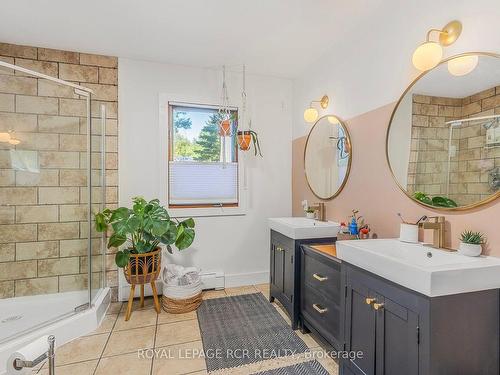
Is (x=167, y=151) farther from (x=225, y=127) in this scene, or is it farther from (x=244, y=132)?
(x=244, y=132)

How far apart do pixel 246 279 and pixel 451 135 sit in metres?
2.41

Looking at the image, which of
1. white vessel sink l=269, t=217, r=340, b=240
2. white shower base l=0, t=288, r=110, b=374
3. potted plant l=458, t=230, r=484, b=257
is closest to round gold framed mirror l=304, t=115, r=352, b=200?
white vessel sink l=269, t=217, r=340, b=240

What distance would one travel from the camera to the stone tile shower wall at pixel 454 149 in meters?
1.36

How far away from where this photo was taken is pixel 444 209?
1515 mm

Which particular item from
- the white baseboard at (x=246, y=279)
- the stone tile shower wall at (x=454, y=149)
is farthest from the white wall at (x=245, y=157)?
the stone tile shower wall at (x=454, y=149)

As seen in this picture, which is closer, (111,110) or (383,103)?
(383,103)

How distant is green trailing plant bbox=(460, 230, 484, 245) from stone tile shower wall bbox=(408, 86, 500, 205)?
0.16 metres

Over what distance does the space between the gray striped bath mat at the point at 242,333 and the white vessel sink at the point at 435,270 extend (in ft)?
3.14

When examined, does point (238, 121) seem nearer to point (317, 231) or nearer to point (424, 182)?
point (317, 231)

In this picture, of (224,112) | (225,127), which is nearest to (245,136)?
(225,127)

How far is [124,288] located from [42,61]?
2264mm

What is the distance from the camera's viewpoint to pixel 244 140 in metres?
2.86

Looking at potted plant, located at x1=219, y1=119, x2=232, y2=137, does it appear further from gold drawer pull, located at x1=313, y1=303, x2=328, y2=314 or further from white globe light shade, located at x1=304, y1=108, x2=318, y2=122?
gold drawer pull, located at x1=313, y1=303, x2=328, y2=314

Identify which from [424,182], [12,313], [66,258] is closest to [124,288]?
[66,258]
